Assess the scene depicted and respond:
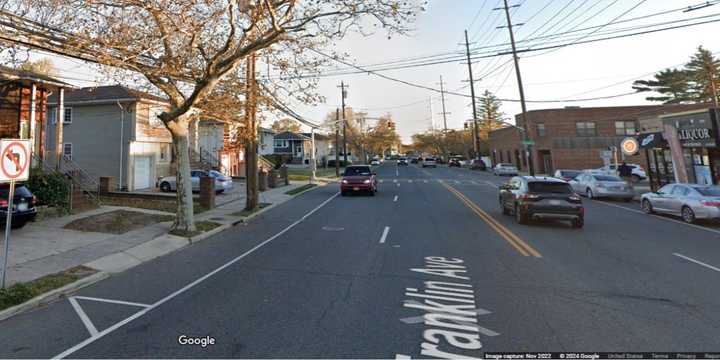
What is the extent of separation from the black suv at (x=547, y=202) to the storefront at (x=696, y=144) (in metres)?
14.0

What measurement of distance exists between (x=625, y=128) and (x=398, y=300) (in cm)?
5214

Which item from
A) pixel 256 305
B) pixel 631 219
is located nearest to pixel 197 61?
pixel 256 305

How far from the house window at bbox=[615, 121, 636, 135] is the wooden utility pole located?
47.2 m

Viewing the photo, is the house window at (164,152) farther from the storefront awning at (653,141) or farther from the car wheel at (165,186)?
the storefront awning at (653,141)

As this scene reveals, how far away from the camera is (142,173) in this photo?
24.6 metres

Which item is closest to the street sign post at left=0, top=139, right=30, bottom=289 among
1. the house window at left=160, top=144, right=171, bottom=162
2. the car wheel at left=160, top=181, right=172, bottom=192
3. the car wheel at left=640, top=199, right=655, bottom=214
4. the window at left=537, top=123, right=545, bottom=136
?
the car wheel at left=160, top=181, right=172, bottom=192

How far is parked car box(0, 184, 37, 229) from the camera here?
32.0ft

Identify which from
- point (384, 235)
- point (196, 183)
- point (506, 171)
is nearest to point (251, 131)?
point (384, 235)

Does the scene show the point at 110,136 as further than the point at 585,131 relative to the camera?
No

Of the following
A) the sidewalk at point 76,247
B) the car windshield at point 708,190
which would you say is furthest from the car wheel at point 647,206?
the sidewalk at point 76,247

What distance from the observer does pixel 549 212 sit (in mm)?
11375

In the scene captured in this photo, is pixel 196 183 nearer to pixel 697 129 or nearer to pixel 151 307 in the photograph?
pixel 151 307

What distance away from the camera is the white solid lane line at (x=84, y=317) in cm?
454

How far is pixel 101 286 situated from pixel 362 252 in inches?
209
